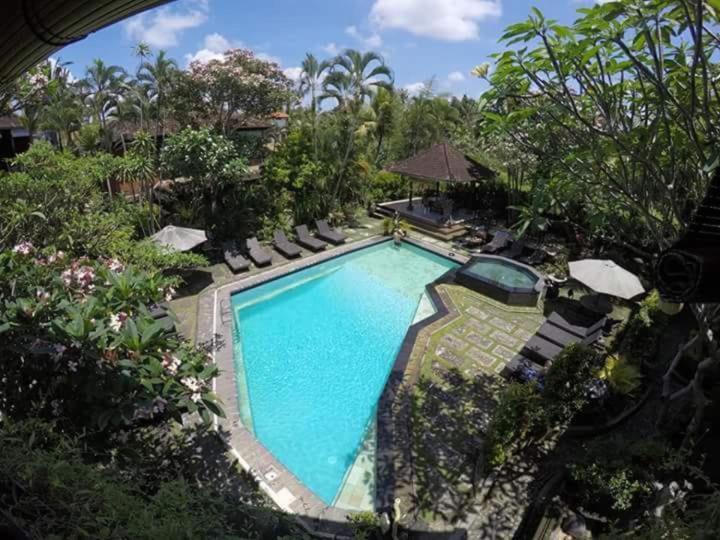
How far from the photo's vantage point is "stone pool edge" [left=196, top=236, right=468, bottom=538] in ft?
21.2

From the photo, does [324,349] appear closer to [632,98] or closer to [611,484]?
[611,484]

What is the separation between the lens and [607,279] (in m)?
12.0

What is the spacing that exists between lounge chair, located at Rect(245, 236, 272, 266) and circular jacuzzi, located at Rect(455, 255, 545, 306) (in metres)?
7.68

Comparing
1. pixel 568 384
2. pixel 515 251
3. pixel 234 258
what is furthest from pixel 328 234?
pixel 568 384

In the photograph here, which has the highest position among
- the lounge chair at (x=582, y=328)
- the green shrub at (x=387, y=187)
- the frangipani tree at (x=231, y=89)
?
the frangipani tree at (x=231, y=89)

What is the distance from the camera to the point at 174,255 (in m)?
12.9

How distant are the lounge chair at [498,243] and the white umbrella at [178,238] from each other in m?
12.1

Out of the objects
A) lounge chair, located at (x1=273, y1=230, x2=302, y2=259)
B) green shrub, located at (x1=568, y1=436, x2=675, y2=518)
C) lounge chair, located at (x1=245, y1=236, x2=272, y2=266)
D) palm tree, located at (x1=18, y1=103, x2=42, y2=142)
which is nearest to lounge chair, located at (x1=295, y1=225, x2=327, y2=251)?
lounge chair, located at (x1=273, y1=230, x2=302, y2=259)

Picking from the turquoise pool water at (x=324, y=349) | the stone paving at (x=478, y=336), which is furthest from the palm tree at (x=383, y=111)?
the stone paving at (x=478, y=336)

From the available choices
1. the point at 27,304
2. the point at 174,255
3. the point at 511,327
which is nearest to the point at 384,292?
the point at 511,327

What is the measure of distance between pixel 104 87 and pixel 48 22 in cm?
2875

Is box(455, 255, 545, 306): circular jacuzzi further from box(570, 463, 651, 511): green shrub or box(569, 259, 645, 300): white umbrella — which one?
box(570, 463, 651, 511): green shrub

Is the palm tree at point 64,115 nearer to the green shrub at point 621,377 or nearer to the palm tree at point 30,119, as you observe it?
the palm tree at point 30,119

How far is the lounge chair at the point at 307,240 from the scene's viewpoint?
17875 mm
